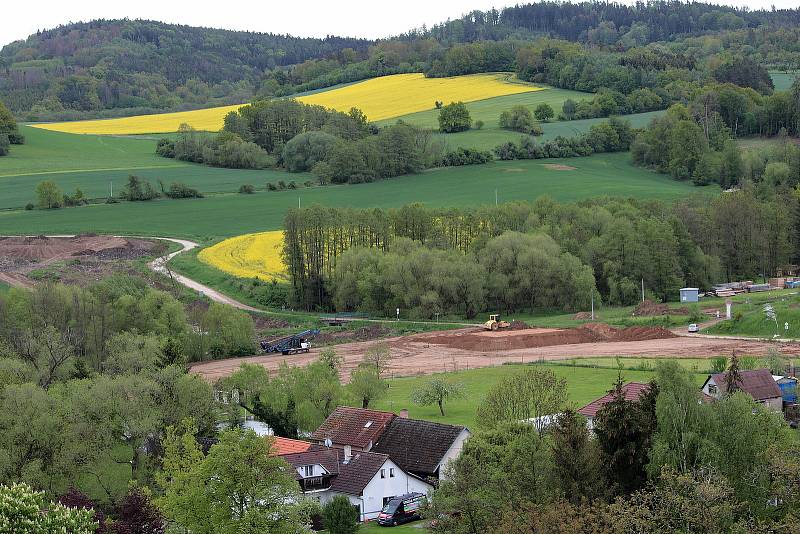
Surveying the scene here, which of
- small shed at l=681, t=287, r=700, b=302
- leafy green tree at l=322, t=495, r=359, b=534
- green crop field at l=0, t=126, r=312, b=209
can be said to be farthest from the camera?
green crop field at l=0, t=126, r=312, b=209

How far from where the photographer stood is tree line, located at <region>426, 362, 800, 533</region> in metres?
31.9

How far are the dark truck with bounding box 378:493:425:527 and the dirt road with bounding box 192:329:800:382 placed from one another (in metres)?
22.1

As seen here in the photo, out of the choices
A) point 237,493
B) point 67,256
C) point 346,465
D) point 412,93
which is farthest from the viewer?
point 412,93

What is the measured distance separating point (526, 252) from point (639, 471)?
2031 inches

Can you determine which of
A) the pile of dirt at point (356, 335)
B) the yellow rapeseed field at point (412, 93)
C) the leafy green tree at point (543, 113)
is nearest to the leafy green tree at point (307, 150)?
the yellow rapeseed field at point (412, 93)

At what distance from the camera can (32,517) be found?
30531mm

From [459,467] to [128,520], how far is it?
9.55m

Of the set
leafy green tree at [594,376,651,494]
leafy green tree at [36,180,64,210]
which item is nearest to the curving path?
leafy green tree at [36,180,64,210]

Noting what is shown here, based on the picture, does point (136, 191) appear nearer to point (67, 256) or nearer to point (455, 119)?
point (67, 256)

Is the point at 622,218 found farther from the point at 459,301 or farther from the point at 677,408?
the point at 677,408

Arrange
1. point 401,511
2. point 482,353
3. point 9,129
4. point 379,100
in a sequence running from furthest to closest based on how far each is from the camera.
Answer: point 379,100
point 9,129
point 482,353
point 401,511

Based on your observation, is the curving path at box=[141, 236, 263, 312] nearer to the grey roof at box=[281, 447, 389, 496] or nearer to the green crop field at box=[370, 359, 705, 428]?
the green crop field at box=[370, 359, 705, 428]

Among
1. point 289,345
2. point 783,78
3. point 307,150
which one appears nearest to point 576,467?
point 289,345

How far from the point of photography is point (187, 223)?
385 ft
